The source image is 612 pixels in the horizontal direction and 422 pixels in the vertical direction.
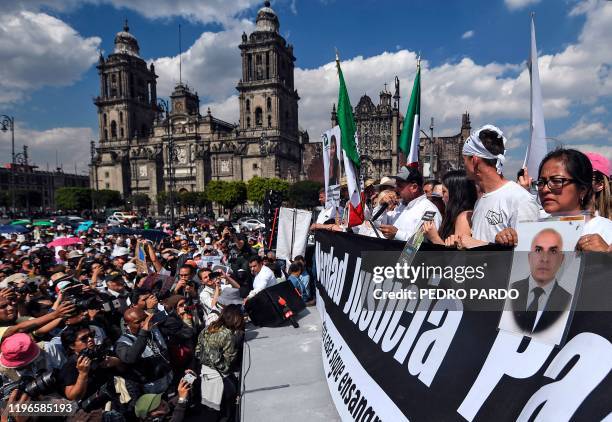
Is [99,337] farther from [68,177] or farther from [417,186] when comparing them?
[68,177]

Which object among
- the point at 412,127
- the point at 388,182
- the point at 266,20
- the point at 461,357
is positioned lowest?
the point at 461,357

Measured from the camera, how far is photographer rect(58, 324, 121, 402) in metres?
3.14

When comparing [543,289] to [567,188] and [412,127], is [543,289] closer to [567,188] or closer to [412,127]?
[567,188]

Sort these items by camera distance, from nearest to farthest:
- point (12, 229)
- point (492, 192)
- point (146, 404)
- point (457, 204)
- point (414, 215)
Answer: point (492, 192) < point (457, 204) < point (414, 215) < point (146, 404) < point (12, 229)

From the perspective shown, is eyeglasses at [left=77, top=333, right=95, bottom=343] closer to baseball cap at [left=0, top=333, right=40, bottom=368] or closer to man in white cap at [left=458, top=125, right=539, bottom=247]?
baseball cap at [left=0, top=333, right=40, bottom=368]

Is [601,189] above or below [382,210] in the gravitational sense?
above

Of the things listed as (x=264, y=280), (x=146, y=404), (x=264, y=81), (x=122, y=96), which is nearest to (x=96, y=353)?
(x=146, y=404)

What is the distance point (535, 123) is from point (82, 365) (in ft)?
15.0

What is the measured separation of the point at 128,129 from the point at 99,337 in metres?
82.1

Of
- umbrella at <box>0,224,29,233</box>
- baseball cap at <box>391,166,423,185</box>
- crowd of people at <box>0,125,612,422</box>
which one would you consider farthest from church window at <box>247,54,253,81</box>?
baseball cap at <box>391,166,423,185</box>

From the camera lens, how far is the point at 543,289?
138cm

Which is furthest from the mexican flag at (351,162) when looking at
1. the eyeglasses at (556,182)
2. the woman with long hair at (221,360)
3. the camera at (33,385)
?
the camera at (33,385)

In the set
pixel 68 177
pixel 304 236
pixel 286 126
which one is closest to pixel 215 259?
pixel 304 236

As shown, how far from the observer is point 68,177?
122m
